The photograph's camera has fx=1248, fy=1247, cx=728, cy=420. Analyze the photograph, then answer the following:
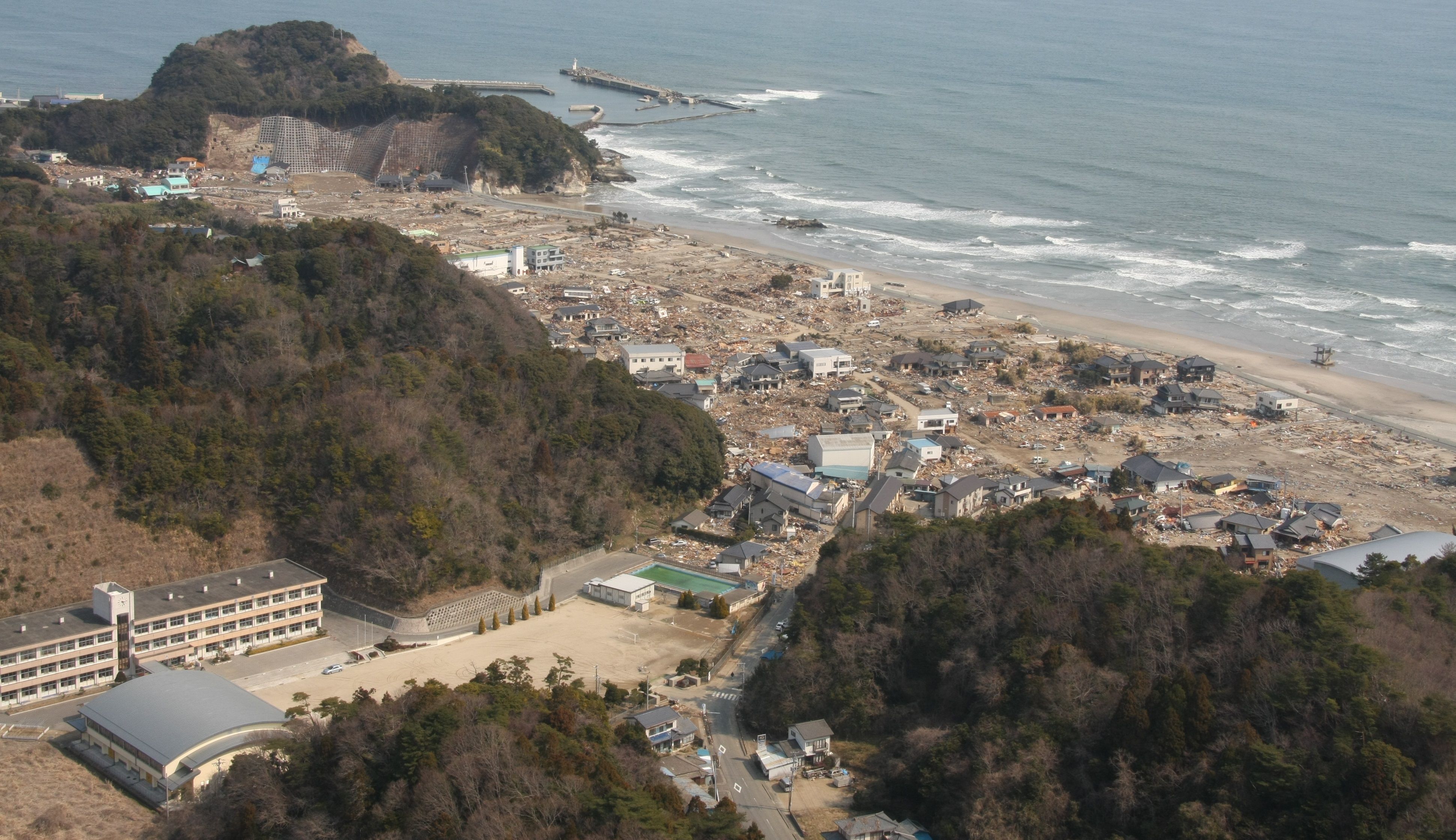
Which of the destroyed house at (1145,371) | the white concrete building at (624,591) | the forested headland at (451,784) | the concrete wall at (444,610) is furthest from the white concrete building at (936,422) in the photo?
the forested headland at (451,784)

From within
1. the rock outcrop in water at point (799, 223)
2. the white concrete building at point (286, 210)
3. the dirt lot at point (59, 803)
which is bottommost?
the dirt lot at point (59, 803)

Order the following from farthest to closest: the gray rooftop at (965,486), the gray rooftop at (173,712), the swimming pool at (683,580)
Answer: the gray rooftop at (965,486) < the swimming pool at (683,580) < the gray rooftop at (173,712)

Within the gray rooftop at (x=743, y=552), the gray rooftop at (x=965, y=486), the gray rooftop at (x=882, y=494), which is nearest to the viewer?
the gray rooftop at (x=743, y=552)

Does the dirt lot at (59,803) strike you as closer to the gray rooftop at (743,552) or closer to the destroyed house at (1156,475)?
the gray rooftop at (743,552)

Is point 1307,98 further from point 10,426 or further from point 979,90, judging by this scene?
point 10,426

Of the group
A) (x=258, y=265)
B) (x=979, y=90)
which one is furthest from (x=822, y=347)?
(x=979, y=90)

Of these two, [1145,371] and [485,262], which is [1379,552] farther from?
[485,262]

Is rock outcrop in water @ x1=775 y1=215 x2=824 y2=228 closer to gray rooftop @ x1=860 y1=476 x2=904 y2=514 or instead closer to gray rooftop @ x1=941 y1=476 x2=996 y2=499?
gray rooftop @ x1=860 y1=476 x2=904 y2=514
